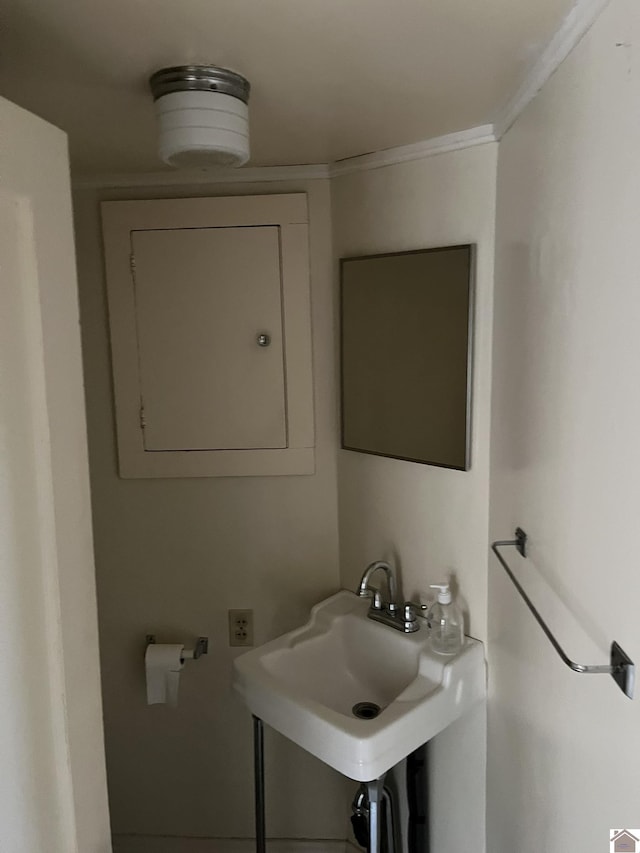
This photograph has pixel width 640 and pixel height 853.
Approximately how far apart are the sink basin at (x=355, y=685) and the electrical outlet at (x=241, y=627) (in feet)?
0.81

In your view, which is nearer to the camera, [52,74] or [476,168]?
[52,74]

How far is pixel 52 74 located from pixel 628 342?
3.21 ft

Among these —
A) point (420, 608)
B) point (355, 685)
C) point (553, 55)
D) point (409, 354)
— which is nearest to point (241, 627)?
point (355, 685)

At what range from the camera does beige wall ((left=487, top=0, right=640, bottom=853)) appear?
2.83ft

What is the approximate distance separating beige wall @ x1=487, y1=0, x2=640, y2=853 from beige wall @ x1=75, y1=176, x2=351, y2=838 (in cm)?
60

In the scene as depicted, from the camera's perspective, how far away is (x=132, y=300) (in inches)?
71.7

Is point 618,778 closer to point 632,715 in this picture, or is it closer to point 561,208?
point 632,715

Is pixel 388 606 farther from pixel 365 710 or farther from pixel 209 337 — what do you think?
pixel 209 337

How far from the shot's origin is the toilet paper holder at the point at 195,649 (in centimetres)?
192

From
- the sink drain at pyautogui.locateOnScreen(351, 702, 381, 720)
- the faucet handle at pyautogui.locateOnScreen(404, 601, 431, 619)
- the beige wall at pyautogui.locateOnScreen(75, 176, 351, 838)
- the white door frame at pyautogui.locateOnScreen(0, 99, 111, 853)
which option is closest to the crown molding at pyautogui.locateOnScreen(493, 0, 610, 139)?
the beige wall at pyautogui.locateOnScreen(75, 176, 351, 838)

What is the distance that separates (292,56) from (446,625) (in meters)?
1.24

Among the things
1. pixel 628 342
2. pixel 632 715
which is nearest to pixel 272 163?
pixel 628 342

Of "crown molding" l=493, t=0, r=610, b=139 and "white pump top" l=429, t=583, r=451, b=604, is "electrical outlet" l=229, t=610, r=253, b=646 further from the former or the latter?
"crown molding" l=493, t=0, r=610, b=139

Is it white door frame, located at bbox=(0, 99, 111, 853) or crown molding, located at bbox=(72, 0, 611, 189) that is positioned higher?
crown molding, located at bbox=(72, 0, 611, 189)
